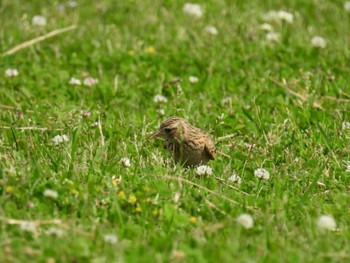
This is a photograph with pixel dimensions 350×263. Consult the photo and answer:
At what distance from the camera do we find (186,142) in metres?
6.90

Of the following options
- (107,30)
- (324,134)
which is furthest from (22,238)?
(107,30)

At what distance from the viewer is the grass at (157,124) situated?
5090mm

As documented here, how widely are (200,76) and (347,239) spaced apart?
13.3ft

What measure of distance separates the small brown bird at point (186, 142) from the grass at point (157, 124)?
0.12 meters

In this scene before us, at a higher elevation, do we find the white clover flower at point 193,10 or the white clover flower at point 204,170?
the white clover flower at point 204,170

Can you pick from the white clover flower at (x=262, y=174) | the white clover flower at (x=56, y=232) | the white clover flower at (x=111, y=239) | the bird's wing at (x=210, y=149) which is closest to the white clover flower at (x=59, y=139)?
the bird's wing at (x=210, y=149)

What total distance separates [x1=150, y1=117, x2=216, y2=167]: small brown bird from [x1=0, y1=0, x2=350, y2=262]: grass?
0.41 feet

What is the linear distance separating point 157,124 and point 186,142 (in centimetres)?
92

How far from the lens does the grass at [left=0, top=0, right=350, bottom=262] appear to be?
5090 millimetres

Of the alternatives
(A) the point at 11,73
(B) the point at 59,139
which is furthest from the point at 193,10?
(B) the point at 59,139

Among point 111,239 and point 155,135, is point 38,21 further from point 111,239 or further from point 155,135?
point 111,239

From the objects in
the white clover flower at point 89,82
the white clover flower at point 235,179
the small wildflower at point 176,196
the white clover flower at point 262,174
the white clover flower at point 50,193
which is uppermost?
the white clover flower at point 50,193

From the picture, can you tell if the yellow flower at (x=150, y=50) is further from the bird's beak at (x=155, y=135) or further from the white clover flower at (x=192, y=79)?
the bird's beak at (x=155, y=135)

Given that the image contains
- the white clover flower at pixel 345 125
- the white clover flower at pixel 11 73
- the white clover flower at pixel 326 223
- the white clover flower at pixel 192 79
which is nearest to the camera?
the white clover flower at pixel 326 223
